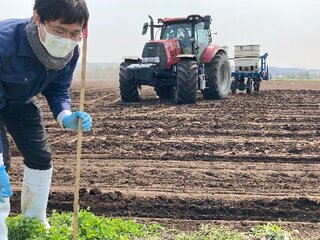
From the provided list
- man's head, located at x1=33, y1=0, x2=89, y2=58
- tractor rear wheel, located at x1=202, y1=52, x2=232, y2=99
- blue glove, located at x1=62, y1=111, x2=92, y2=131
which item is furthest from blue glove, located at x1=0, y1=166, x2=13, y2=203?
tractor rear wheel, located at x1=202, y1=52, x2=232, y2=99

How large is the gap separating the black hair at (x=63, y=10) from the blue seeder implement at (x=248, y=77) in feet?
57.2

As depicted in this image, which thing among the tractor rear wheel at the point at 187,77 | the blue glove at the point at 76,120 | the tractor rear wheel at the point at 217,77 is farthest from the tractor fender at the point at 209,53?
the blue glove at the point at 76,120

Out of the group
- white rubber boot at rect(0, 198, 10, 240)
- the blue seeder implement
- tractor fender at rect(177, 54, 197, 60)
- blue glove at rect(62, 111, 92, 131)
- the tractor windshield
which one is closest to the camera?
white rubber boot at rect(0, 198, 10, 240)

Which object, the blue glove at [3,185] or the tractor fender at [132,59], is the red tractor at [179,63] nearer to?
the tractor fender at [132,59]

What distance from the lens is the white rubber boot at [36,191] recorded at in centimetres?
466

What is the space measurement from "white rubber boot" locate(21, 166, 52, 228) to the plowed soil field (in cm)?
110

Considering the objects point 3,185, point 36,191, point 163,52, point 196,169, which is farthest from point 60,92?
point 163,52

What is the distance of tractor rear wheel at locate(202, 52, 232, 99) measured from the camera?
16125mm

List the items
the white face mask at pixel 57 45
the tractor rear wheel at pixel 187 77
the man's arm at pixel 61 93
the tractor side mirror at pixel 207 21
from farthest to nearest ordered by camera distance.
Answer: the tractor side mirror at pixel 207 21 → the tractor rear wheel at pixel 187 77 → the man's arm at pixel 61 93 → the white face mask at pixel 57 45

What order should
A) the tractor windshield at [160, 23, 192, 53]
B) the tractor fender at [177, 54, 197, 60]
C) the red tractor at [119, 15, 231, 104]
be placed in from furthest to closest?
the tractor windshield at [160, 23, 192, 53] < the red tractor at [119, 15, 231, 104] < the tractor fender at [177, 54, 197, 60]

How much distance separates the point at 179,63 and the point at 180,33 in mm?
1783

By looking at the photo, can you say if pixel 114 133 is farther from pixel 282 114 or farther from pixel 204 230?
pixel 204 230

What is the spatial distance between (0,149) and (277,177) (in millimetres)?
4169

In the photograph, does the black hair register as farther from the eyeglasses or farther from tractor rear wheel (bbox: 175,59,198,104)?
tractor rear wheel (bbox: 175,59,198,104)
